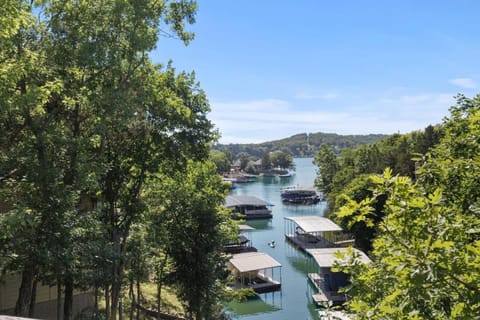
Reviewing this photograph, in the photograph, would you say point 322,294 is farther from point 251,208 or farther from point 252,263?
point 251,208

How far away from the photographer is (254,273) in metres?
23.2

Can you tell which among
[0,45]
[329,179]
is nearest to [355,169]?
[329,179]

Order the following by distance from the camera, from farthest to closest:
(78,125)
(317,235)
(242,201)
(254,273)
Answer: (242,201)
(317,235)
(254,273)
(78,125)

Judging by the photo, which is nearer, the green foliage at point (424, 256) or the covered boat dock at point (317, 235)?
the green foliage at point (424, 256)

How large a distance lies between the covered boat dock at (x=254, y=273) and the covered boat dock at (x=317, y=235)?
7.21 m

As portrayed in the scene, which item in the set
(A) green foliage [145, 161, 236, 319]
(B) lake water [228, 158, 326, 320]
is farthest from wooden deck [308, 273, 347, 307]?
(A) green foliage [145, 161, 236, 319]

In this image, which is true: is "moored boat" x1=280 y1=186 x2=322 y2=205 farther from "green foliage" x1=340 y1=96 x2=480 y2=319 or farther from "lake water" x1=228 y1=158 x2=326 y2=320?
"green foliage" x1=340 y1=96 x2=480 y2=319

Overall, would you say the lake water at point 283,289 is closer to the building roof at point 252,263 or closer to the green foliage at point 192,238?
the building roof at point 252,263

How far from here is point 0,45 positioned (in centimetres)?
580

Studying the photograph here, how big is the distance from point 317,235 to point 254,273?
12890 mm

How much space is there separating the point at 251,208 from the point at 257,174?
2609 inches

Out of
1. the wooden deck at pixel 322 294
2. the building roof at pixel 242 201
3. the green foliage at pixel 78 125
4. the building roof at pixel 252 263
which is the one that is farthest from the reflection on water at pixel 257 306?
the building roof at pixel 242 201

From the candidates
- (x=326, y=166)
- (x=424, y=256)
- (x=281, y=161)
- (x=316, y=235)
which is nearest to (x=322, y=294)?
(x=316, y=235)

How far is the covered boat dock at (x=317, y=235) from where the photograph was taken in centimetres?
3038
